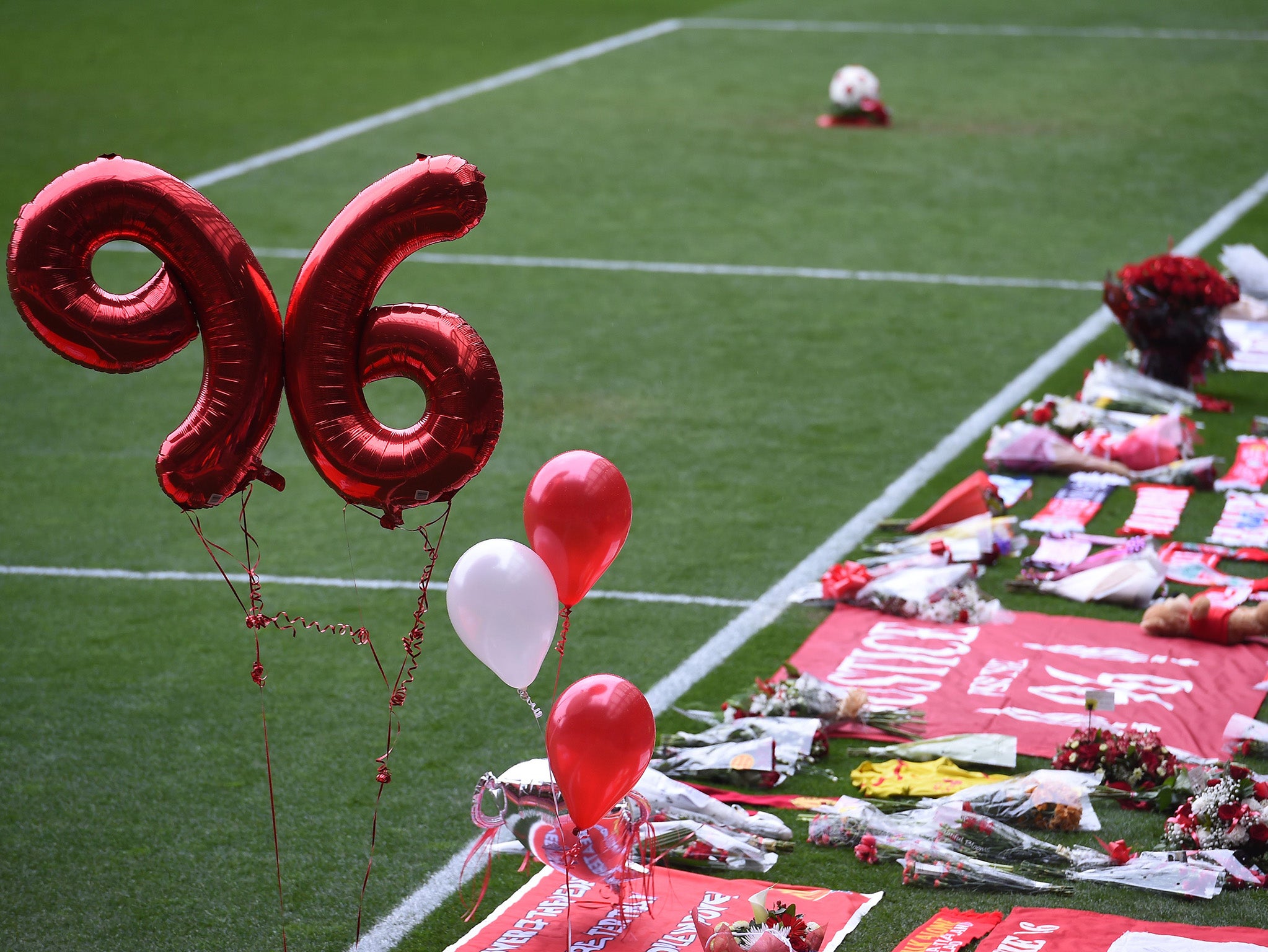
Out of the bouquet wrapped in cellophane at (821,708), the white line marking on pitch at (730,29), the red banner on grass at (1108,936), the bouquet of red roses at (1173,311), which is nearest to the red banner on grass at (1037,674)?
the bouquet wrapped in cellophane at (821,708)

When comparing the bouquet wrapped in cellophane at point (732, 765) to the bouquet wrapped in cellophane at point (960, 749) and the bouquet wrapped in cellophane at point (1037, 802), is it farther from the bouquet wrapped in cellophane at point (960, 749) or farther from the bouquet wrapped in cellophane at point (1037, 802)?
the bouquet wrapped in cellophane at point (1037, 802)

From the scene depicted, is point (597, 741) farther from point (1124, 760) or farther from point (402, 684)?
point (1124, 760)

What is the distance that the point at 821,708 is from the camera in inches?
218

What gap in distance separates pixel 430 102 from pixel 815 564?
12.3 metres

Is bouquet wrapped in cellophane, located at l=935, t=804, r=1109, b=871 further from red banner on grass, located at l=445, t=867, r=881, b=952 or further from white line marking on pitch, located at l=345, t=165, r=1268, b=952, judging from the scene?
white line marking on pitch, located at l=345, t=165, r=1268, b=952

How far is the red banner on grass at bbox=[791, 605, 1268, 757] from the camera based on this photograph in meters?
5.52

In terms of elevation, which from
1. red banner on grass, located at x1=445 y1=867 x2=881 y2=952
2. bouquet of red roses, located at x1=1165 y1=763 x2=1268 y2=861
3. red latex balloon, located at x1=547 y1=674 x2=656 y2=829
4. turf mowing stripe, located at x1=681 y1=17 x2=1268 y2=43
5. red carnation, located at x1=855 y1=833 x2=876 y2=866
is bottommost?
red banner on grass, located at x1=445 y1=867 x2=881 y2=952

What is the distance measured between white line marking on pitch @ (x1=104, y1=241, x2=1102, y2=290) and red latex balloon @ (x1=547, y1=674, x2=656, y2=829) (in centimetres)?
786

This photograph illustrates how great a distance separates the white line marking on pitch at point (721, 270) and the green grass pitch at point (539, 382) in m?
0.13

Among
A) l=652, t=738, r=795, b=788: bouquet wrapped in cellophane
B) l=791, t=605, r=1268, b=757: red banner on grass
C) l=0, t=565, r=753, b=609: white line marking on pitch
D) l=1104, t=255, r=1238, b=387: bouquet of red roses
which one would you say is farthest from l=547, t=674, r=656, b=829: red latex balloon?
l=1104, t=255, r=1238, b=387: bouquet of red roses

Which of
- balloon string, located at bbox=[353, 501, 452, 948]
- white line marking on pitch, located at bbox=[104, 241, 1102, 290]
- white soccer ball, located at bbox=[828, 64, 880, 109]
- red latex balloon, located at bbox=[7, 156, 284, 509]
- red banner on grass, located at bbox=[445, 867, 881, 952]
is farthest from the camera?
white soccer ball, located at bbox=[828, 64, 880, 109]

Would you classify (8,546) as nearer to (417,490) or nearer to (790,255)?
(417,490)

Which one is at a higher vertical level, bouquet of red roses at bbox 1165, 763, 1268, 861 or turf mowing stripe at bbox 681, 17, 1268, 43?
turf mowing stripe at bbox 681, 17, 1268, 43

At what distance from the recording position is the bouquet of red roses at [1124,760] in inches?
199
